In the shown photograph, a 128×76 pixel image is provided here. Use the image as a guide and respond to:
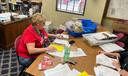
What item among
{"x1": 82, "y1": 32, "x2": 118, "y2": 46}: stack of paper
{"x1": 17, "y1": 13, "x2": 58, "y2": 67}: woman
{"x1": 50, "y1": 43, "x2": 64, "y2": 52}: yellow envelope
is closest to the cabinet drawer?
{"x1": 82, "y1": 32, "x2": 118, "y2": 46}: stack of paper

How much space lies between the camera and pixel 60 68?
1370mm

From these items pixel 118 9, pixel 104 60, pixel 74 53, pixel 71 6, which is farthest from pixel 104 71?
pixel 71 6

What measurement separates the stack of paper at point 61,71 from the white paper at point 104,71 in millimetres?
202

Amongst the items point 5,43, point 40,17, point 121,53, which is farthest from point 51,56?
point 5,43

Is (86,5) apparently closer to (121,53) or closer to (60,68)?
(121,53)

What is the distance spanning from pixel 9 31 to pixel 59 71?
2.08m

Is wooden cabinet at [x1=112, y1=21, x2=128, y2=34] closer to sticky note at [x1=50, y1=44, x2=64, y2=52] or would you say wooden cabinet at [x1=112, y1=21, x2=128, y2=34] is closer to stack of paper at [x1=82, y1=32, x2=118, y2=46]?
stack of paper at [x1=82, y1=32, x2=118, y2=46]

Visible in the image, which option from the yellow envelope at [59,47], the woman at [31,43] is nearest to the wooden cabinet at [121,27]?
the yellow envelope at [59,47]

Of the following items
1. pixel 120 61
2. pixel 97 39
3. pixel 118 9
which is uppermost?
pixel 118 9

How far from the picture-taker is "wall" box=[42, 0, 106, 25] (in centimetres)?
314

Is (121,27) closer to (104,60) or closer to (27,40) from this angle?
(104,60)

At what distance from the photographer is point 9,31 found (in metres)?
3.02

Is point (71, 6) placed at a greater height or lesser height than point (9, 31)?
greater

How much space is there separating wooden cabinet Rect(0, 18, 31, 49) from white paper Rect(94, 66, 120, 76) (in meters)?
2.16
